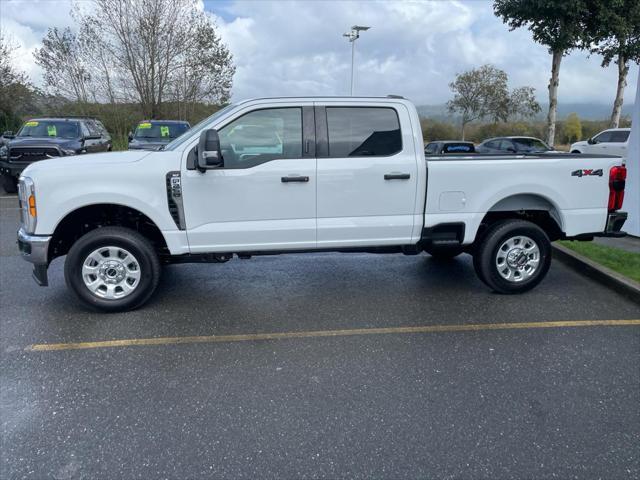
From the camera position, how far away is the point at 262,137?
473 centimetres

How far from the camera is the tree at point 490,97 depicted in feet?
118

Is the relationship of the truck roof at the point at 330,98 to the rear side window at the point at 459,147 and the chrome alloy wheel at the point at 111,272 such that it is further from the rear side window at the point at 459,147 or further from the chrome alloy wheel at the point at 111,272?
the rear side window at the point at 459,147

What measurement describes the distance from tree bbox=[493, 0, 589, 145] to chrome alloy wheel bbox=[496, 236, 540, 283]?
47.2ft

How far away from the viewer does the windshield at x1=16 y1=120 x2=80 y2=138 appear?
43.4ft

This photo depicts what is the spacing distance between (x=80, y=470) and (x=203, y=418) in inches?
28.5

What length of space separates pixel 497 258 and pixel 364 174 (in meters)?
1.74

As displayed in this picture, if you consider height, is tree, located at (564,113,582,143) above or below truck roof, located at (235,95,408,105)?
above

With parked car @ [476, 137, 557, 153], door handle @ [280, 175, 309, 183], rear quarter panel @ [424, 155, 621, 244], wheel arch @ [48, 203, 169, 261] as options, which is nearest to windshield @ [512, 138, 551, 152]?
parked car @ [476, 137, 557, 153]

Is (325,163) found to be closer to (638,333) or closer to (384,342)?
(384,342)

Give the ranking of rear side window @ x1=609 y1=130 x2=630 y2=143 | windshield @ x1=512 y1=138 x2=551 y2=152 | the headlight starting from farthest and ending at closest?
windshield @ x1=512 y1=138 x2=551 y2=152, rear side window @ x1=609 y1=130 x2=630 y2=143, the headlight

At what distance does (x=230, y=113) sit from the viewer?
4.67m

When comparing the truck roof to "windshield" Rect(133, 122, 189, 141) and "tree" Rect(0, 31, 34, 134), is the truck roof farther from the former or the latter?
"tree" Rect(0, 31, 34, 134)

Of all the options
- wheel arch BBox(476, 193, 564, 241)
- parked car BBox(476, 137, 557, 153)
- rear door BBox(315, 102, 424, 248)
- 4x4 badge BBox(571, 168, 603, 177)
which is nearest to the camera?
rear door BBox(315, 102, 424, 248)

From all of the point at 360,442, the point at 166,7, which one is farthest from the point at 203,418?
the point at 166,7
